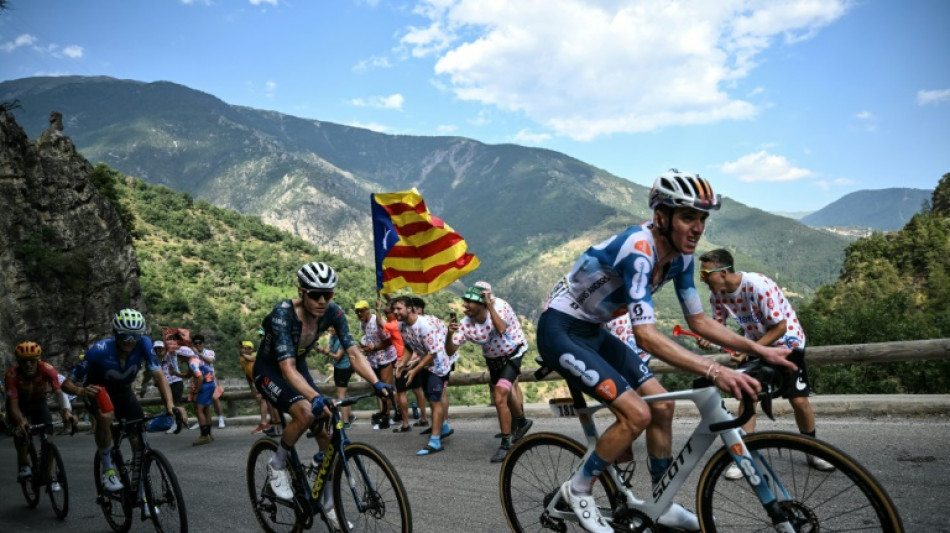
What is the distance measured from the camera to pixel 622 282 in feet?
12.7

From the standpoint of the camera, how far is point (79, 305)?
34.1 meters

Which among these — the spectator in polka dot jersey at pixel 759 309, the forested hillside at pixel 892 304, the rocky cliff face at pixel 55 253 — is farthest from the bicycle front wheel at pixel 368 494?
the rocky cliff face at pixel 55 253

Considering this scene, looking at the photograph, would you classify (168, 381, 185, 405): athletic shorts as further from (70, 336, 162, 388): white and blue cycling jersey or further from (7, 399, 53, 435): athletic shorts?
(70, 336, 162, 388): white and blue cycling jersey

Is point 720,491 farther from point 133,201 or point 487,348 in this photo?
point 133,201

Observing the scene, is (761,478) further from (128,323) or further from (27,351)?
(27,351)

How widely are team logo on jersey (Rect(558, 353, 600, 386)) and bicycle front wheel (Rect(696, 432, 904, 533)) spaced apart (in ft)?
2.44

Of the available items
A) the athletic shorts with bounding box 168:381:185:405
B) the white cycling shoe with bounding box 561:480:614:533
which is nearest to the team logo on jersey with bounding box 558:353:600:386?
the white cycling shoe with bounding box 561:480:614:533

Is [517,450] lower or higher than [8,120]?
lower

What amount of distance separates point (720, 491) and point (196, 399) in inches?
511

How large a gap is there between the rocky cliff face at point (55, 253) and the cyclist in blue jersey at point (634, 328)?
2758 cm

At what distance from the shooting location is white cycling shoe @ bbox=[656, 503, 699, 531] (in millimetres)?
3424

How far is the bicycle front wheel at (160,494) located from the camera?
5547 mm

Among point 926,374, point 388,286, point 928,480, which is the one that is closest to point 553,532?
point 928,480

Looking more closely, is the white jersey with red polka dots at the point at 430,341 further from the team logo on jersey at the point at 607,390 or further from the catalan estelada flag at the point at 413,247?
the team logo on jersey at the point at 607,390
